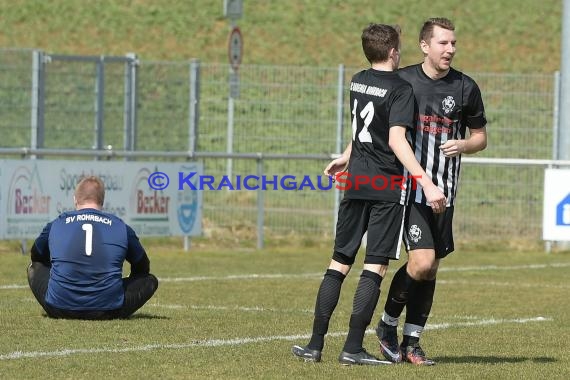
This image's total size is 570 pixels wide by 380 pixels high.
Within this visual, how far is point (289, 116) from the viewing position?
23.0 meters

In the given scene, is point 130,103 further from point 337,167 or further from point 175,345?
point 337,167

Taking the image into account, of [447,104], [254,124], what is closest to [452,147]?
[447,104]

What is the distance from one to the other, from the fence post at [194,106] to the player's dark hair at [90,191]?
10.5 metres

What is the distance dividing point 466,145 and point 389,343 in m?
1.32

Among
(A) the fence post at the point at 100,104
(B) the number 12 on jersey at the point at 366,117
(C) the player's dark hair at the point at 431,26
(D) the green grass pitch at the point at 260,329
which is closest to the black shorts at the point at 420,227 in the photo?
(B) the number 12 on jersey at the point at 366,117

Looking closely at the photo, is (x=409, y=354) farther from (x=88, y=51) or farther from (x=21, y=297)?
(x=88, y=51)

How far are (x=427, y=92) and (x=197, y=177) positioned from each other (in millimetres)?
11210

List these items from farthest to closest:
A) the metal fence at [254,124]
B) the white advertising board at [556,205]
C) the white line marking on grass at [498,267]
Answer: the metal fence at [254,124] → the white advertising board at [556,205] → the white line marking on grass at [498,267]

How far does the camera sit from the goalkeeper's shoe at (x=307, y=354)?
9391 millimetres

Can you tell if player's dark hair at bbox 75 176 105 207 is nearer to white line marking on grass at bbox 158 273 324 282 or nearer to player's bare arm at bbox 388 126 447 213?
player's bare arm at bbox 388 126 447 213

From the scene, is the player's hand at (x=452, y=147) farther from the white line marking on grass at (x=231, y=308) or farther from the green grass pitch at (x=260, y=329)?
the white line marking on grass at (x=231, y=308)

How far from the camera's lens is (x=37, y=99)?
20.1 metres

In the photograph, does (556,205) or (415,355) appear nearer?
(415,355)

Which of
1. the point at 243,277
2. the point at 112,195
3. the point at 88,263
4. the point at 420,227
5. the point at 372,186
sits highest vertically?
the point at 372,186
